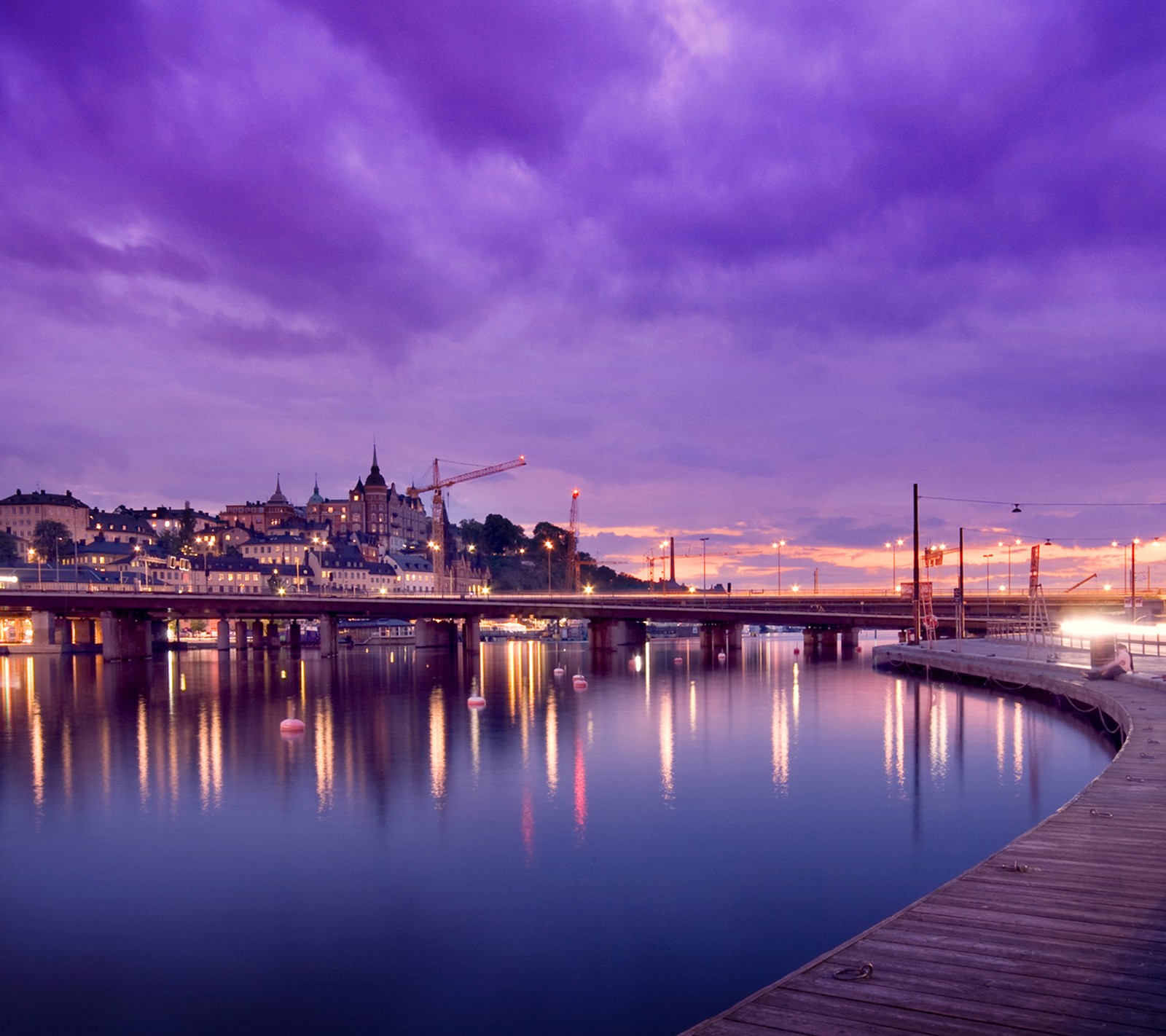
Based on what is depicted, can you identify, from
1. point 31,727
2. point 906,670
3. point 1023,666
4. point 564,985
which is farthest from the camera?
point 906,670

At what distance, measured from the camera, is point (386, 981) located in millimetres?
16047

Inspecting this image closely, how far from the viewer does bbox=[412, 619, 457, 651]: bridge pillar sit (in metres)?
148

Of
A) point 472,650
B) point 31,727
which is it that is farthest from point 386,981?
point 472,650

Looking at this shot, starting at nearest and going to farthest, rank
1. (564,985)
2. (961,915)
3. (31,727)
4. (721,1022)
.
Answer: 1. (721,1022)
2. (961,915)
3. (564,985)
4. (31,727)

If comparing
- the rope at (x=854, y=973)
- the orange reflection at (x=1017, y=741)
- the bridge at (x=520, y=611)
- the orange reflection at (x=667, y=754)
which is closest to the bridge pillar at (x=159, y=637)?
the bridge at (x=520, y=611)

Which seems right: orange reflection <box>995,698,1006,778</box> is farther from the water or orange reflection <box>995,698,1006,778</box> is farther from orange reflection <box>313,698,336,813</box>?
orange reflection <box>313,698,336,813</box>

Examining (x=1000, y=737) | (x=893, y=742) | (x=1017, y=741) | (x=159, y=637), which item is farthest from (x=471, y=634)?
(x=1017, y=741)

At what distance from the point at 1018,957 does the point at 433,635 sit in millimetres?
143515

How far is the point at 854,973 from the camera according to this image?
10430 mm

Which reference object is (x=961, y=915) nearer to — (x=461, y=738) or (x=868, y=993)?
(x=868, y=993)

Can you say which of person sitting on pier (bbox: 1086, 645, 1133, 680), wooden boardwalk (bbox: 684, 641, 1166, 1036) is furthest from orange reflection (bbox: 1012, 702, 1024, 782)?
wooden boardwalk (bbox: 684, 641, 1166, 1036)

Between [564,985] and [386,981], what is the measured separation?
3118 millimetres

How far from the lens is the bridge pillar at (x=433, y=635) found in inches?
5842

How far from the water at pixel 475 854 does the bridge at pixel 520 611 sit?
65225 mm
